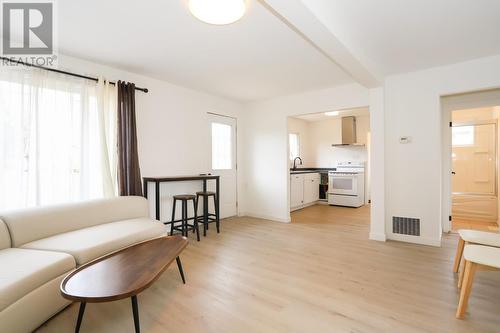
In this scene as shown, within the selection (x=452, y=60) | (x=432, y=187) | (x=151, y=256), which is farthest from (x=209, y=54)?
(x=432, y=187)

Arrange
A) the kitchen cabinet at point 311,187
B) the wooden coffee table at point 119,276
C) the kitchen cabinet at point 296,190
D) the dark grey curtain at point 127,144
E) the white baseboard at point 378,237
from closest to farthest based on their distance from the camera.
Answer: the wooden coffee table at point 119,276
the dark grey curtain at point 127,144
the white baseboard at point 378,237
the kitchen cabinet at point 296,190
the kitchen cabinet at point 311,187

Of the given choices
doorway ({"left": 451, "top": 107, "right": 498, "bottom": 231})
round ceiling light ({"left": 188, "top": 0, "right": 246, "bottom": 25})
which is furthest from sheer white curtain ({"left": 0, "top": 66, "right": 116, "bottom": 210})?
doorway ({"left": 451, "top": 107, "right": 498, "bottom": 231})

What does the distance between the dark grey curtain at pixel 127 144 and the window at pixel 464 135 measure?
5.94m

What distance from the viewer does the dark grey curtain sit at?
3.28m

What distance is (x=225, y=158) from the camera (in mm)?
5137

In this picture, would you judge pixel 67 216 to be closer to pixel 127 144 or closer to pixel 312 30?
pixel 127 144

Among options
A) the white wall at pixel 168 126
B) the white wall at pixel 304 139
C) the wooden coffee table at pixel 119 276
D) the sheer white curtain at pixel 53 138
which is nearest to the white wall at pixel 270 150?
the white wall at pixel 168 126

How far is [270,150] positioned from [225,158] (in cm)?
95

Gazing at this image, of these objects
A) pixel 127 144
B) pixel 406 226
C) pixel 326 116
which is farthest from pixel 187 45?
pixel 326 116

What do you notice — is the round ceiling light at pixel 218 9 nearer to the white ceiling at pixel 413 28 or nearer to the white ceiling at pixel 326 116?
the white ceiling at pixel 413 28

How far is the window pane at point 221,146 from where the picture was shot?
16.1 feet

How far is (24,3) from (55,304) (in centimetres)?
248

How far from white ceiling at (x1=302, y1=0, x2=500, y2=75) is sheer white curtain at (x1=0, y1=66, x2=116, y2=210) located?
2.80m

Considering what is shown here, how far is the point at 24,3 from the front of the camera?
6.96ft
